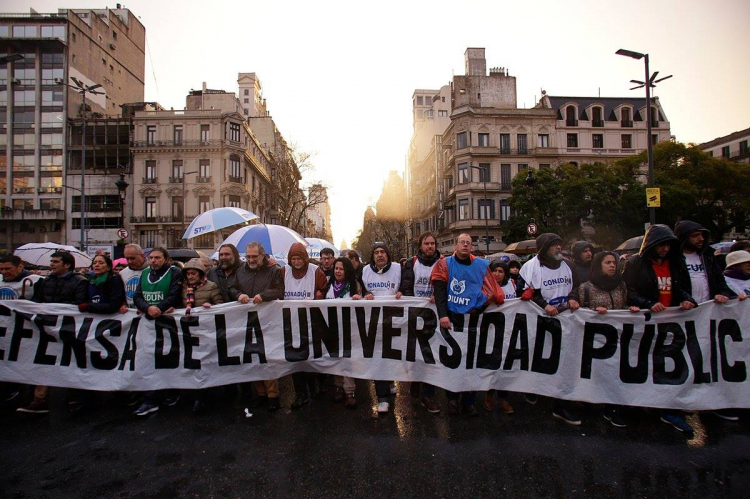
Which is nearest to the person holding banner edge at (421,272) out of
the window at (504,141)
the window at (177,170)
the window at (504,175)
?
the window at (504,175)

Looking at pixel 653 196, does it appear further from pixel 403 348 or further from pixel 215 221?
pixel 215 221

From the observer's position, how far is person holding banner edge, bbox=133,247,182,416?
4777 millimetres

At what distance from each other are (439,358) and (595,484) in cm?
187

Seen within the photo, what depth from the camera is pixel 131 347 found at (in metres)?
4.78

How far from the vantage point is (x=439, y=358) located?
4.55 m

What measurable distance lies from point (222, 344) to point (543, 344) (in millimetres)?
3748

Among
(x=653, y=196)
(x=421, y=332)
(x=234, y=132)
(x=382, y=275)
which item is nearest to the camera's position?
(x=421, y=332)

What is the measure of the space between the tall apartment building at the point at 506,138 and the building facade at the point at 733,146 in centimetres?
953

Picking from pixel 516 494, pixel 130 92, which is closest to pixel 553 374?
pixel 516 494

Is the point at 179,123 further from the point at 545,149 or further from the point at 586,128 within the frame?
the point at 586,128

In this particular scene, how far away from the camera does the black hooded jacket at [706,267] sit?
4.40 metres

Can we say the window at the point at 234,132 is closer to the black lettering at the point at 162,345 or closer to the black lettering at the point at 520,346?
the black lettering at the point at 162,345

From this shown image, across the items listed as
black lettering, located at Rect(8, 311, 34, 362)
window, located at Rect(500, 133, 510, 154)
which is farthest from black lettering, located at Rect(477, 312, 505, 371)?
window, located at Rect(500, 133, 510, 154)

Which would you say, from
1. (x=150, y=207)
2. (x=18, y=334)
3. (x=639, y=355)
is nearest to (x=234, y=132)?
(x=150, y=207)
